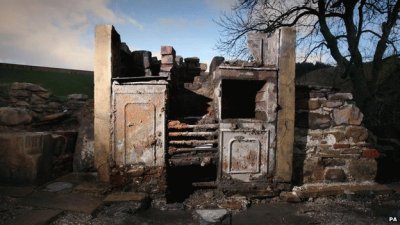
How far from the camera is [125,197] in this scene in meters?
3.58

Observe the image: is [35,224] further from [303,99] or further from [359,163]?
[359,163]

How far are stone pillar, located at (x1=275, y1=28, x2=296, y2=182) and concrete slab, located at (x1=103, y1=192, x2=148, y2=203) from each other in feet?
6.39

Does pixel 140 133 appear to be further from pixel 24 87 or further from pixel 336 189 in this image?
pixel 24 87

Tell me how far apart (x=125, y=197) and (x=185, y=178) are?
1248 millimetres

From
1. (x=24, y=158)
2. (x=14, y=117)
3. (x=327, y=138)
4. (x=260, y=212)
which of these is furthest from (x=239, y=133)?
(x=14, y=117)

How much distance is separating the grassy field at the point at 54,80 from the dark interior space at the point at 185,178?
6770 mm

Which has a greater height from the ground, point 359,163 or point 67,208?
point 359,163

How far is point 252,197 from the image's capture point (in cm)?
389

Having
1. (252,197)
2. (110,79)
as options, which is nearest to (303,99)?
(252,197)

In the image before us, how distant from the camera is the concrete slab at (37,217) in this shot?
2822mm

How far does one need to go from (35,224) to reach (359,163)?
14.7 ft

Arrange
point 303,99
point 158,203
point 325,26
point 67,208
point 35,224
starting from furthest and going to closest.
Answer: point 325,26, point 303,99, point 158,203, point 67,208, point 35,224

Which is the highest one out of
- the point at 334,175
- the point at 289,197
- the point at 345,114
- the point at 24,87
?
the point at 24,87

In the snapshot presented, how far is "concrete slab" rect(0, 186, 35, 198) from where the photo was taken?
3.51 m
